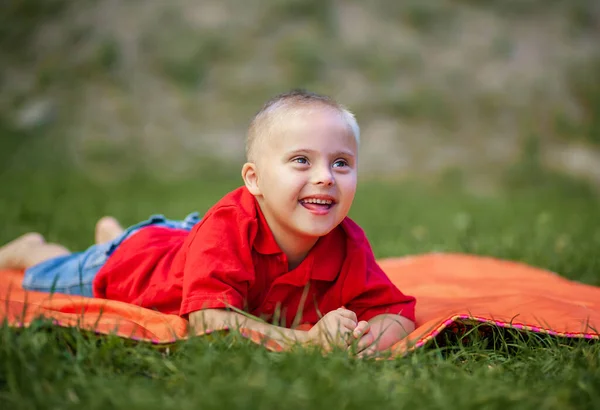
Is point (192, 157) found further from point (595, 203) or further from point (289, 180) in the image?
point (289, 180)

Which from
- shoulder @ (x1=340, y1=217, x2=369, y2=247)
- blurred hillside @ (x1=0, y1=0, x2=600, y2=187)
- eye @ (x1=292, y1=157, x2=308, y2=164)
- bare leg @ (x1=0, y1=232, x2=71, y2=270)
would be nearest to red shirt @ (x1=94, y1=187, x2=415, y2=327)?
shoulder @ (x1=340, y1=217, x2=369, y2=247)

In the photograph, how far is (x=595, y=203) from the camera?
6.95 m

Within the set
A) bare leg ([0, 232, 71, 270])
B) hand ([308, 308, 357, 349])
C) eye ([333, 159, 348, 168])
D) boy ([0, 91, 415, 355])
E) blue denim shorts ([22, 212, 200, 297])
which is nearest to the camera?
hand ([308, 308, 357, 349])

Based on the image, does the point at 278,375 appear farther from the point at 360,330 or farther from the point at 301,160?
the point at 301,160

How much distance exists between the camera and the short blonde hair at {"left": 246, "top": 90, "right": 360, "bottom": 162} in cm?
204

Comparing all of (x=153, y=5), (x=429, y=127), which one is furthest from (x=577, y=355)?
(x=153, y=5)

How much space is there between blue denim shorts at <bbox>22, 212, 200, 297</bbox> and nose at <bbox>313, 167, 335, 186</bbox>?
3.16 ft

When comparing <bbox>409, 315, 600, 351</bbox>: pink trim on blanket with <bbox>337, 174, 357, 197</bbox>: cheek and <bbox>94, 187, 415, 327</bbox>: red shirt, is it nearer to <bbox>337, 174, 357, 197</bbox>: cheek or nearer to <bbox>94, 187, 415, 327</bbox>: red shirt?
<bbox>94, 187, 415, 327</bbox>: red shirt

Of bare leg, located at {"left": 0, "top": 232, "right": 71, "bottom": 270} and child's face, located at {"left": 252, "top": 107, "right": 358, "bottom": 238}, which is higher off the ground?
child's face, located at {"left": 252, "top": 107, "right": 358, "bottom": 238}

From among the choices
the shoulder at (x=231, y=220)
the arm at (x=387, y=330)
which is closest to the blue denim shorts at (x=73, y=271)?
the shoulder at (x=231, y=220)

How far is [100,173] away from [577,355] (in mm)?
7037

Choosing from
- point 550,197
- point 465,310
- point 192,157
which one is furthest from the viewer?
point 192,157

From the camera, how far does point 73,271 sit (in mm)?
2607

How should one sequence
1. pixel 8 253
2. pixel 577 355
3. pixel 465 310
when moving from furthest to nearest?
pixel 8 253 → pixel 465 310 → pixel 577 355
